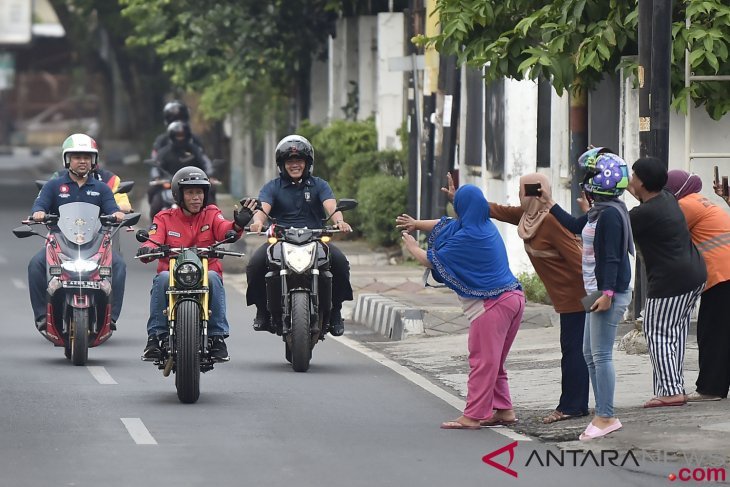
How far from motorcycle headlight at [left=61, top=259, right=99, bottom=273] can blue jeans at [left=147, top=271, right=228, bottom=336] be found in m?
1.94

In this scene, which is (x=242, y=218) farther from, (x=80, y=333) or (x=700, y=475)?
(x=700, y=475)

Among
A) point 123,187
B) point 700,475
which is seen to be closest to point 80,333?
point 123,187

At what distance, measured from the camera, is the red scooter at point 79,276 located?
597 inches

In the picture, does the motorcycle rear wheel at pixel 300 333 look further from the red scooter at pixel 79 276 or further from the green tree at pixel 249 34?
the green tree at pixel 249 34

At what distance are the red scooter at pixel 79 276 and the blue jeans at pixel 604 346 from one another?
15.6ft

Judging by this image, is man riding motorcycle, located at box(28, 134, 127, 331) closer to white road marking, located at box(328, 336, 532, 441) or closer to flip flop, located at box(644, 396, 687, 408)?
white road marking, located at box(328, 336, 532, 441)

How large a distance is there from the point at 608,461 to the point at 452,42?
7476 mm

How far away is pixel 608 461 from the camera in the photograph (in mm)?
10789

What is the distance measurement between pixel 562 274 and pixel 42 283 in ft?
→ 18.1

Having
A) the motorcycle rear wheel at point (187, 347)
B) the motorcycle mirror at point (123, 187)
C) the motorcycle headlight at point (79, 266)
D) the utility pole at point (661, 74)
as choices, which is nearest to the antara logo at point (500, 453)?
the motorcycle rear wheel at point (187, 347)

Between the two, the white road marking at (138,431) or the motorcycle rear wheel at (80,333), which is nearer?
the white road marking at (138,431)

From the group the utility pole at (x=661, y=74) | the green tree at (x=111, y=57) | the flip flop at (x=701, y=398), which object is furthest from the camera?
the green tree at (x=111, y=57)

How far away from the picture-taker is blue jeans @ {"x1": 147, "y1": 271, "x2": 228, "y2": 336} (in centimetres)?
1332

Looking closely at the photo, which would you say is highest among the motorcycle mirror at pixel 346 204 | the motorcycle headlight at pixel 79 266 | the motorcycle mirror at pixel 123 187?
the motorcycle mirror at pixel 123 187
